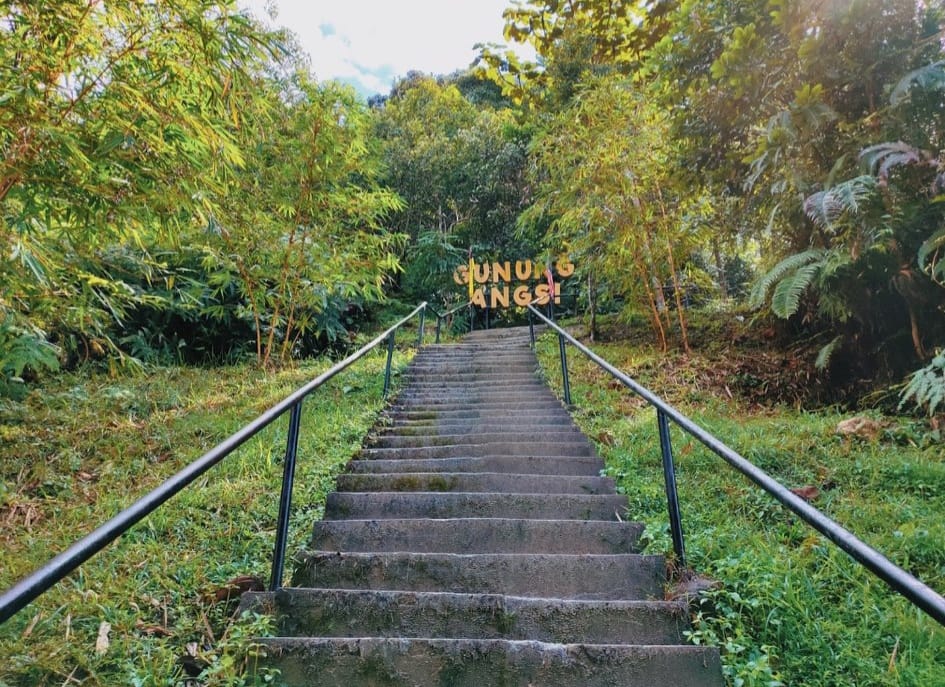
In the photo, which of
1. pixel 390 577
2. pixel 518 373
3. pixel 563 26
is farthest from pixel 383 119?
pixel 390 577

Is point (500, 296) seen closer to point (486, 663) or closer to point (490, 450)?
point (490, 450)

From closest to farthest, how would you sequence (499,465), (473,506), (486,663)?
1. (486,663)
2. (473,506)
3. (499,465)

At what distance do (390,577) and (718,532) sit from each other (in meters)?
1.45

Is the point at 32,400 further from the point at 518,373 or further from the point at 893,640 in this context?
the point at 893,640

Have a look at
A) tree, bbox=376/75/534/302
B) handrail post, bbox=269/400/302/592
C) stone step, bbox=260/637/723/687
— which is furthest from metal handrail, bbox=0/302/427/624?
tree, bbox=376/75/534/302

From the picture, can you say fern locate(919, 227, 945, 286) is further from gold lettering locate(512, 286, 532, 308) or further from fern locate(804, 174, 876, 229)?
gold lettering locate(512, 286, 532, 308)

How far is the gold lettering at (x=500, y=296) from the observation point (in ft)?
33.0

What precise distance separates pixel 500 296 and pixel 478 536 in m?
7.85

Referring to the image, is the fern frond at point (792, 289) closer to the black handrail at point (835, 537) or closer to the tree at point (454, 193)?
the black handrail at point (835, 537)

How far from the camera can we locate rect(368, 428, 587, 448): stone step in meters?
3.79

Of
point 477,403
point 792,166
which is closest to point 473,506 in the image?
point 477,403

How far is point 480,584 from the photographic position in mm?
2107

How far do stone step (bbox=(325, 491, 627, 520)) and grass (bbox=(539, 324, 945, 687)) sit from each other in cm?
19

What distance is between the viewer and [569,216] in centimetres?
638
